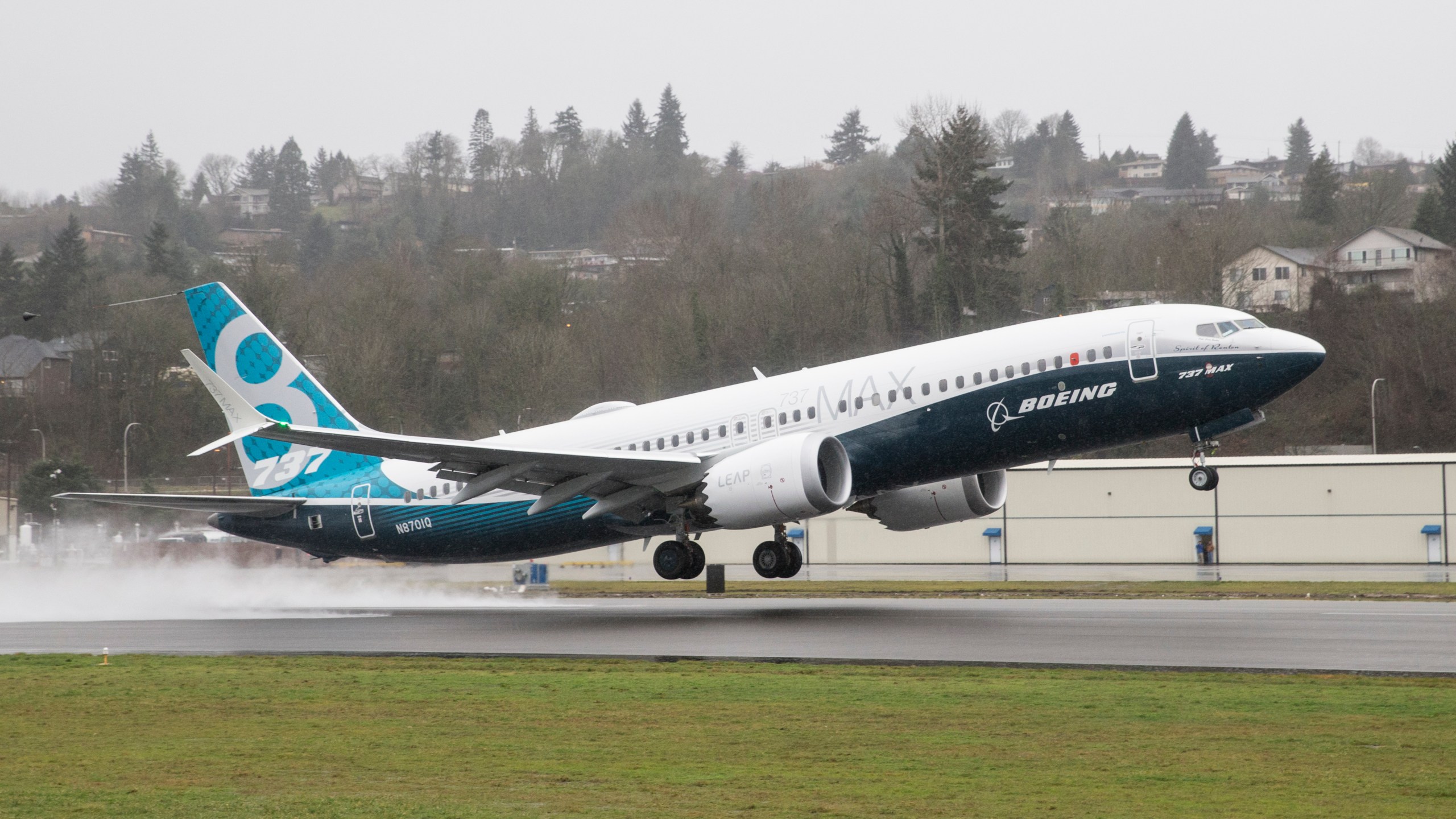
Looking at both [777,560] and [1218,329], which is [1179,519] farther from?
[1218,329]

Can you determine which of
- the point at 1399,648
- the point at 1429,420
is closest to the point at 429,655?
the point at 1399,648

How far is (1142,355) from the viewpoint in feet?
89.0

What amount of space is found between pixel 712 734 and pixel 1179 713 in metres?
5.14

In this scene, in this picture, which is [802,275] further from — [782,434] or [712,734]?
[712,734]

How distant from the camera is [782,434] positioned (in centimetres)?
3003

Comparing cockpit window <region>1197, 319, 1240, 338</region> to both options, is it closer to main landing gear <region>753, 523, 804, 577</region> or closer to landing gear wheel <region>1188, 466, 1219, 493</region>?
landing gear wheel <region>1188, 466, 1219, 493</region>

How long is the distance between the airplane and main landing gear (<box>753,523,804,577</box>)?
0.13ft

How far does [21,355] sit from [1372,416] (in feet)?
332

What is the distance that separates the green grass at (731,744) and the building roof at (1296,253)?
10099cm

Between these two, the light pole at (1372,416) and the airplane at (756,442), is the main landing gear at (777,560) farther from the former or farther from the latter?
the light pole at (1372,416)

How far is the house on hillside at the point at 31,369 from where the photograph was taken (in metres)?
94.0

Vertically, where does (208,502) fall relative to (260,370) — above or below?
below

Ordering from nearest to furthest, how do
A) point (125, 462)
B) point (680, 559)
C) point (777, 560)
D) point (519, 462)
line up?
point (519, 462) < point (680, 559) < point (777, 560) < point (125, 462)

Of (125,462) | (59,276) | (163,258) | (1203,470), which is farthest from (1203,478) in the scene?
(163,258)
